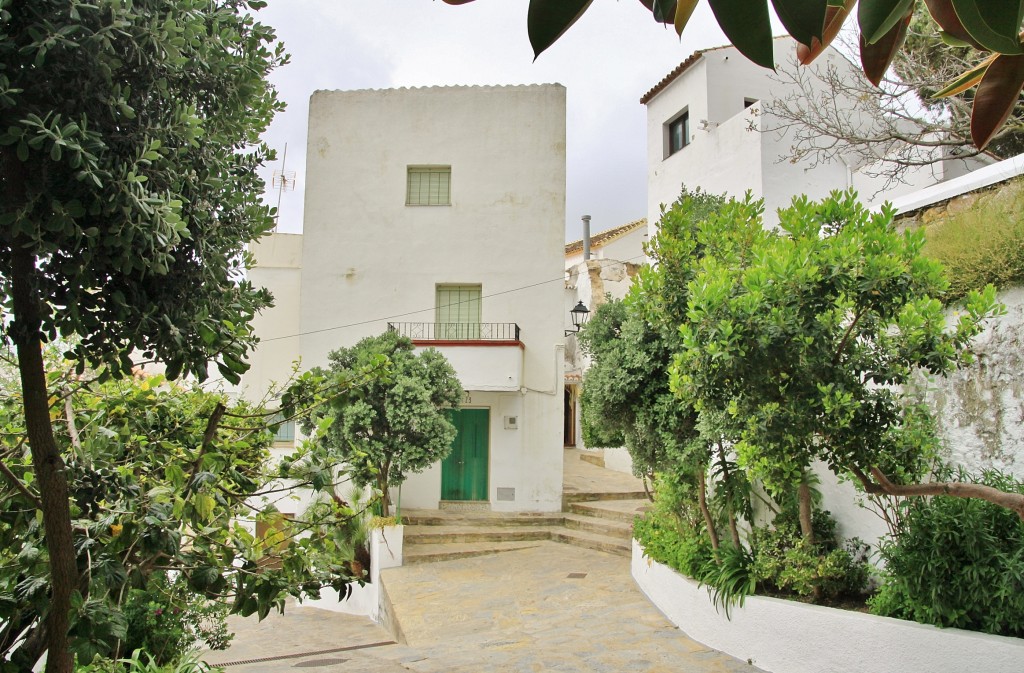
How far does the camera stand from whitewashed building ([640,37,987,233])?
11.1 meters

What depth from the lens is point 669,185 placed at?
14070mm

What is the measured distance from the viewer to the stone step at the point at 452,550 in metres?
11.7

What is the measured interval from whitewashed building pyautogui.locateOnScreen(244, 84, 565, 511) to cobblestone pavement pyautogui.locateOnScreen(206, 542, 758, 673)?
2937 millimetres

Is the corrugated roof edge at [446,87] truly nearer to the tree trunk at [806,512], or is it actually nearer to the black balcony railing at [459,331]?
the black balcony railing at [459,331]

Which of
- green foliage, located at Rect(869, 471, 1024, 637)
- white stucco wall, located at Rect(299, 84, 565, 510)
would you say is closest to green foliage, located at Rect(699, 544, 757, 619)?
green foliage, located at Rect(869, 471, 1024, 637)

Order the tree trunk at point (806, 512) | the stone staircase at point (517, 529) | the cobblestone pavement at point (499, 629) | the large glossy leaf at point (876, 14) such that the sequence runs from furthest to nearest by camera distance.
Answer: the stone staircase at point (517, 529)
the cobblestone pavement at point (499, 629)
the tree trunk at point (806, 512)
the large glossy leaf at point (876, 14)

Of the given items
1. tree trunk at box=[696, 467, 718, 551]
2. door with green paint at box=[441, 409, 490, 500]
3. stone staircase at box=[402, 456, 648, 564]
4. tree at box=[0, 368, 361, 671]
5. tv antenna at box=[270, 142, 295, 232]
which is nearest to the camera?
tree at box=[0, 368, 361, 671]

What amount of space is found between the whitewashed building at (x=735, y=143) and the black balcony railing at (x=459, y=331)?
3.76m

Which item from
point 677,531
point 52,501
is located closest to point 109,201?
point 52,501

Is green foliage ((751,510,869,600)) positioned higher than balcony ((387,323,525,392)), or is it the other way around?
balcony ((387,323,525,392))

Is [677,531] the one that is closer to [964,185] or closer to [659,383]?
[659,383]

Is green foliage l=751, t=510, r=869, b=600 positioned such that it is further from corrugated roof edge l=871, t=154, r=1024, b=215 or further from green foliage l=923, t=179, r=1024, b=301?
corrugated roof edge l=871, t=154, r=1024, b=215

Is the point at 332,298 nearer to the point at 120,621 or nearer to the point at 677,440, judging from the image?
the point at 677,440

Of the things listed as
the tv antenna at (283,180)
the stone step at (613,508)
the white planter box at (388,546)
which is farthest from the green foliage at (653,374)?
the tv antenna at (283,180)
